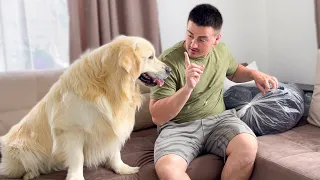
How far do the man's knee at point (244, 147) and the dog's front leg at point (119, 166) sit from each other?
492 millimetres

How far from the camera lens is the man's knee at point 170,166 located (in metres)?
→ 1.61

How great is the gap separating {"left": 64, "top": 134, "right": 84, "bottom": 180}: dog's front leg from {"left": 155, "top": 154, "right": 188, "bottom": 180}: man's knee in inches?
14.2

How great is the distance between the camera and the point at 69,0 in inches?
95.8

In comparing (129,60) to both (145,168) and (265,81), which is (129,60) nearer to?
(145,168)

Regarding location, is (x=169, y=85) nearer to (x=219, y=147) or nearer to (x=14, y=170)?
(x=219, y=147)

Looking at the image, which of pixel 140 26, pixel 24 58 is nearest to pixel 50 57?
pixel 24 58

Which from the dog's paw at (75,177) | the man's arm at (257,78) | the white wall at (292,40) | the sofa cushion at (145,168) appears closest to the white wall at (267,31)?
the white wall at (292,40)

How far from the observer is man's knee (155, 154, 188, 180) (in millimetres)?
1611

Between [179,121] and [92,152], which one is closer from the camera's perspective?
[92,152]

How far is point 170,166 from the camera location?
1635 millimetres

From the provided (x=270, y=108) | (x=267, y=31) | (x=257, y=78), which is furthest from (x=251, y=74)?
(x=267, y=31)

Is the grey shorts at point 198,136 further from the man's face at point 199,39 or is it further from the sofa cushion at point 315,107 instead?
the sofa cushion at point 315,107

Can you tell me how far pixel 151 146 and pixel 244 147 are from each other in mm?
580

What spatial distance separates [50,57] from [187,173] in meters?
1.42
